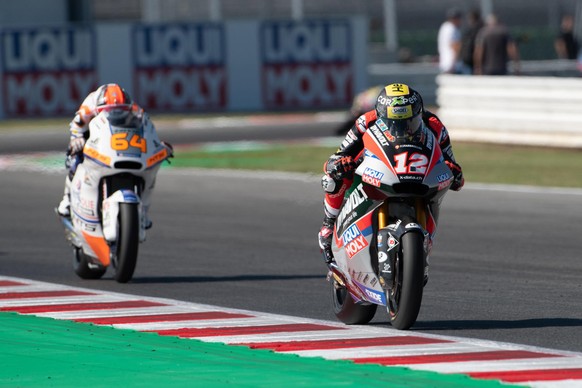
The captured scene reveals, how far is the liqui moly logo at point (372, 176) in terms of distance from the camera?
8.11 metres

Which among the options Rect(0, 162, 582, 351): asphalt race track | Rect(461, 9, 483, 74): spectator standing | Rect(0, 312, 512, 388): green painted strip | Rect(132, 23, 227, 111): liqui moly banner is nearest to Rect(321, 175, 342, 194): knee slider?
Rect(0, 162, 582, 351): asphalt race track

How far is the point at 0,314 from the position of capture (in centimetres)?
927

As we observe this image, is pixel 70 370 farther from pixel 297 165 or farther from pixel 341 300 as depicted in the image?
pixel 297 165

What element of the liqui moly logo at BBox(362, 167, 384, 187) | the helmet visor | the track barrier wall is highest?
the helmet visor

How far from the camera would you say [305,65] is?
3200 centimetres

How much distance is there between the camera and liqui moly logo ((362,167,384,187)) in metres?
8.11

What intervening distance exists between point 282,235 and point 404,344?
604 centimetres

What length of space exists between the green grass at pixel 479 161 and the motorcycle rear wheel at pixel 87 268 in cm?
761


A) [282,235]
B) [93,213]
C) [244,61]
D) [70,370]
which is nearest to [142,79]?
[244,61]

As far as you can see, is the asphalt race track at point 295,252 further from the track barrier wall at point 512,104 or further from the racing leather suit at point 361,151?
the track barrier wall at point 512,104

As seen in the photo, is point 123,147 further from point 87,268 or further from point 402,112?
point 402,112

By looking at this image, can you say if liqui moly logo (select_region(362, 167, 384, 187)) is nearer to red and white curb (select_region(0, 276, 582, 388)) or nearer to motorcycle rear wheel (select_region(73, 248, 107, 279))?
red and white curb (select_region(0, 276, 582, 388))

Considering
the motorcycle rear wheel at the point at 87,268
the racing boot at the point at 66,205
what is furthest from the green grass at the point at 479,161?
the motorcycle rear wheel at the point at 87,268

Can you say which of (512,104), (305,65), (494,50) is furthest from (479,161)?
(305,65)
